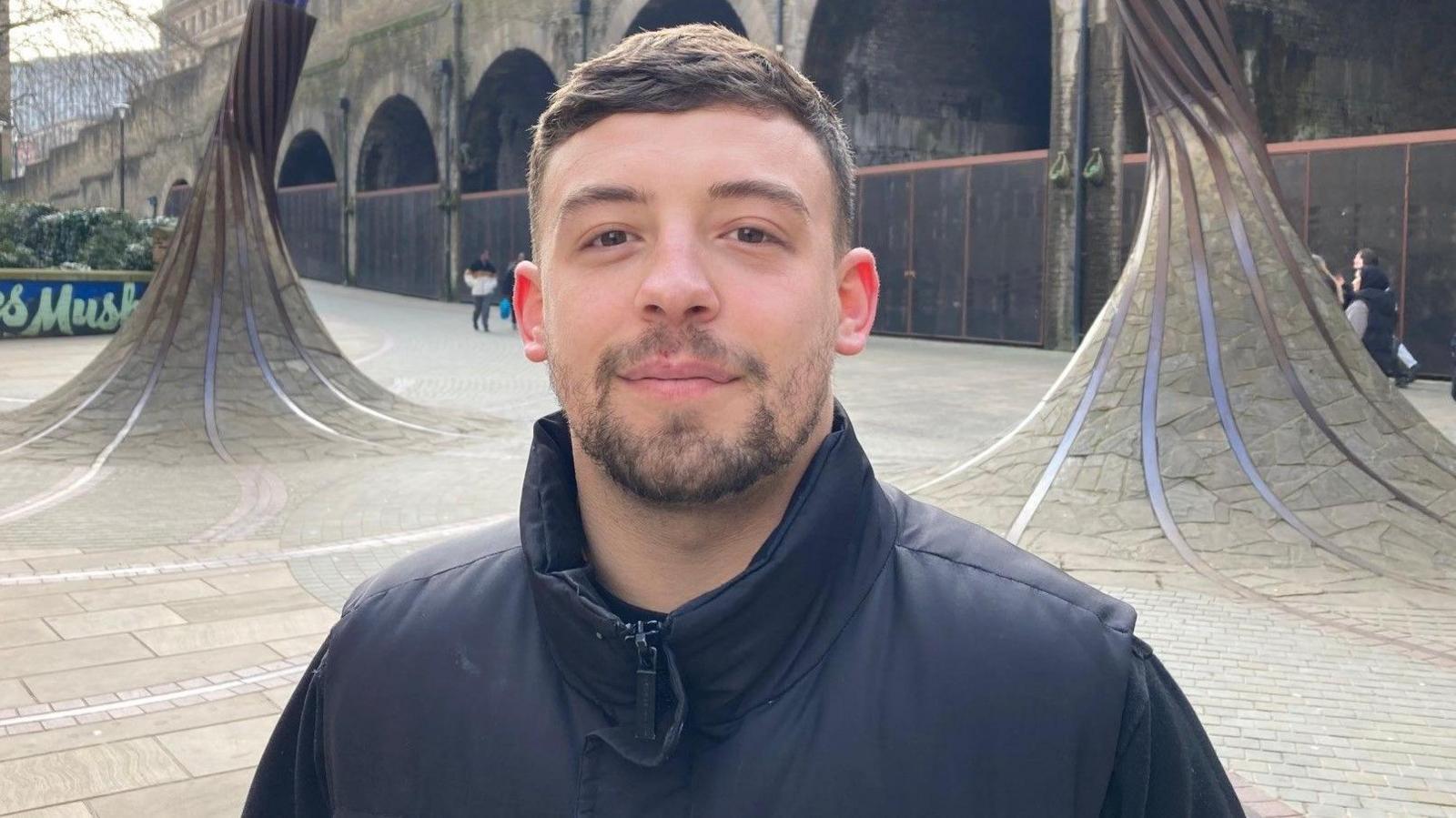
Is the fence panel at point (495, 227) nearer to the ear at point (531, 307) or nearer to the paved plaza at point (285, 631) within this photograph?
the paved plaza at point (285, 631)

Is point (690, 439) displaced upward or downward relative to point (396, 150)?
downward

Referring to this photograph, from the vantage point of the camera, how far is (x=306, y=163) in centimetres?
4106

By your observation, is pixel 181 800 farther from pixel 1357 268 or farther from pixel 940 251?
pixel 940 251

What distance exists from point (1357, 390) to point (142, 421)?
8.25 meters

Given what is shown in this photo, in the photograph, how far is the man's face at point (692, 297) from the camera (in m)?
1.49

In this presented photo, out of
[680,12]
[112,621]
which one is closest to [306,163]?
[680,12]

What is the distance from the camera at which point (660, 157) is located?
1.56 m

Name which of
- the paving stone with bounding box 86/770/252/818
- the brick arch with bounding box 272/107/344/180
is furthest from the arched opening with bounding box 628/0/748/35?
the paving stone with bounding box 86/770/252/818

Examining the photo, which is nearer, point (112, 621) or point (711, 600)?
point (711, 600)

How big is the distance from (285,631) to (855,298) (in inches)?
169

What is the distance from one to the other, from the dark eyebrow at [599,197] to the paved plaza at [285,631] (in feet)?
2.04

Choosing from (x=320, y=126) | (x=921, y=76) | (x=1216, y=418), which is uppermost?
(x=320, y=126)

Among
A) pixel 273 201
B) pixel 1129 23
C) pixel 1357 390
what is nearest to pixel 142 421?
pixel 273 201

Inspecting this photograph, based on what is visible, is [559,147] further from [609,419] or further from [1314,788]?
[1314,788]
